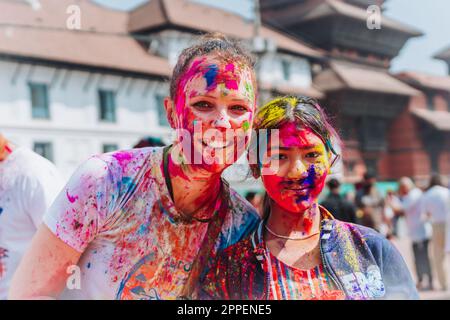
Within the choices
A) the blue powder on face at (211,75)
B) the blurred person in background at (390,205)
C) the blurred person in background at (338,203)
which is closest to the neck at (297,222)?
the blue powder on face at (211,75)

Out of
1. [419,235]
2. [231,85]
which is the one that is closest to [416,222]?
[419,235]

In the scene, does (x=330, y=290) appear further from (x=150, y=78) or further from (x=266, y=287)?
(x=150, y=78)

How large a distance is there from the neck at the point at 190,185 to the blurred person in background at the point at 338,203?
4.21ft

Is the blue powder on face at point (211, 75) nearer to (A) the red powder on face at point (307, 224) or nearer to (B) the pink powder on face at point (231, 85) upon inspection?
(B) the pink powder on face at point (231, 85)

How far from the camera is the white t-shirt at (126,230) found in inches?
49.6

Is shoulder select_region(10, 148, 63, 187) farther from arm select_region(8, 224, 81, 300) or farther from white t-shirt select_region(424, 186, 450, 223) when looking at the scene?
white t-shirt select_region(424, 186, 450, 223)

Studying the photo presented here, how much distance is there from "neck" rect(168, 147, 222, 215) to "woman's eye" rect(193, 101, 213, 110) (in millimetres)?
140

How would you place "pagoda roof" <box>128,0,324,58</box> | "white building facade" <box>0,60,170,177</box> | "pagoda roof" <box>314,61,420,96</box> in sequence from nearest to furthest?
"pagoda roof" <box>314,61,420,96</box>
"pagoda roof" <box>128,0,324,58</box>
"white building facade" <box>0,60,170,177</box>

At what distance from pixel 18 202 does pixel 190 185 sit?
2.04 feet

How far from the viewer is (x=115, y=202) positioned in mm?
1283

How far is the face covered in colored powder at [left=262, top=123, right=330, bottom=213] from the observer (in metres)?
1.30

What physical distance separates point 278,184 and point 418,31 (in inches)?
31.3

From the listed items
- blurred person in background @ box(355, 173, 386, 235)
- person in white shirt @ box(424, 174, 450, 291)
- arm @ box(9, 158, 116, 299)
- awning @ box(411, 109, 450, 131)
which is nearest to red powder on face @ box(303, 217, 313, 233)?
arm @ box(9, 158, 116, 299)
